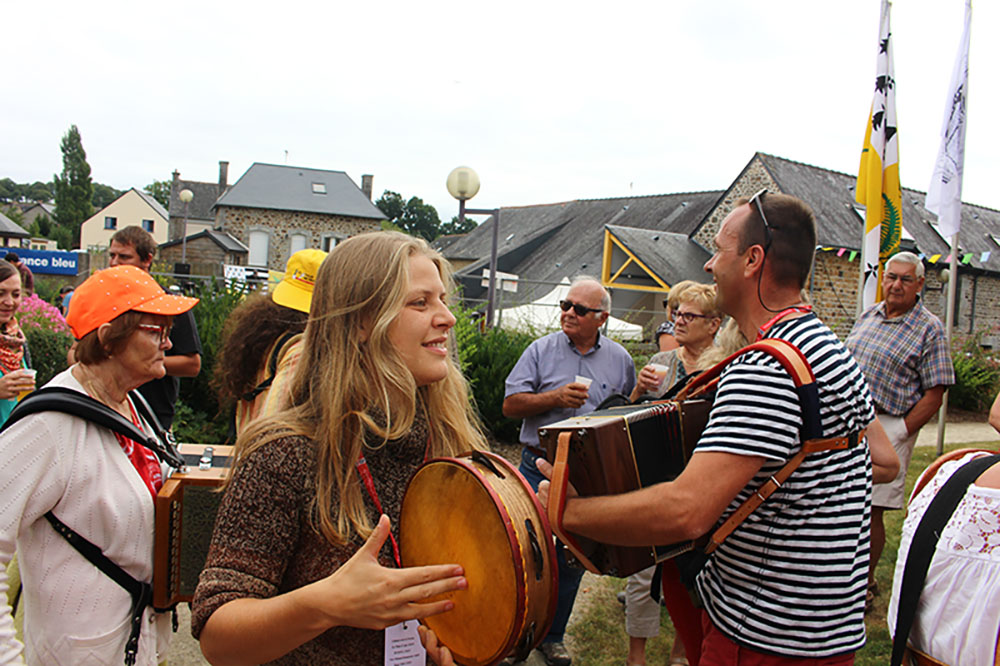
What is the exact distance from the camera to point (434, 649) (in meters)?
1.54

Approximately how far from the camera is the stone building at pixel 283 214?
4450cm

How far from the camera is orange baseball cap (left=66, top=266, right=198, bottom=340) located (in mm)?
2297

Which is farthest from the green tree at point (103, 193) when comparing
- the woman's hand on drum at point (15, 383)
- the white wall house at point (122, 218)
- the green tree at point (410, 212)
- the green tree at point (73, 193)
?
the woman's hand on drum at point (15, 383)

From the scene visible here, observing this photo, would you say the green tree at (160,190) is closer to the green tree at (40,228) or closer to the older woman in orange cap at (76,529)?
the green tree at (40,228)

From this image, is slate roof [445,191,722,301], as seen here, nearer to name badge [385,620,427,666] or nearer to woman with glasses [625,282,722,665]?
woman with glasses [625,282,722,665]

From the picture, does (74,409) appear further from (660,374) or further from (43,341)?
(43,341)

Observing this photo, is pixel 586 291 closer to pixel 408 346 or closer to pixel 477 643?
pixel 408 346

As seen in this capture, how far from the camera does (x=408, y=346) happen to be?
1.68 m

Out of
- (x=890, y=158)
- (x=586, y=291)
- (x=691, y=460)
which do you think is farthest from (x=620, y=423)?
(x=890, y=158)

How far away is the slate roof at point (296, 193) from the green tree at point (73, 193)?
33327 millimetres

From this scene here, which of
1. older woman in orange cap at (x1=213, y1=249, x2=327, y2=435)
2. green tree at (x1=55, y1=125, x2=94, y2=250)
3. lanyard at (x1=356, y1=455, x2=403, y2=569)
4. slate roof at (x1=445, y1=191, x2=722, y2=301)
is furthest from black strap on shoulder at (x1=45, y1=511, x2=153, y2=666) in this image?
green tree at (x1=55, y1=125, x2=94, y2=250)

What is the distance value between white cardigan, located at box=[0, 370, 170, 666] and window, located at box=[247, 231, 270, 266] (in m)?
45.8

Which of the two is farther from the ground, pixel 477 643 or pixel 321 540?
pixel 321 540

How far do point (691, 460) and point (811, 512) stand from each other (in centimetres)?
43
